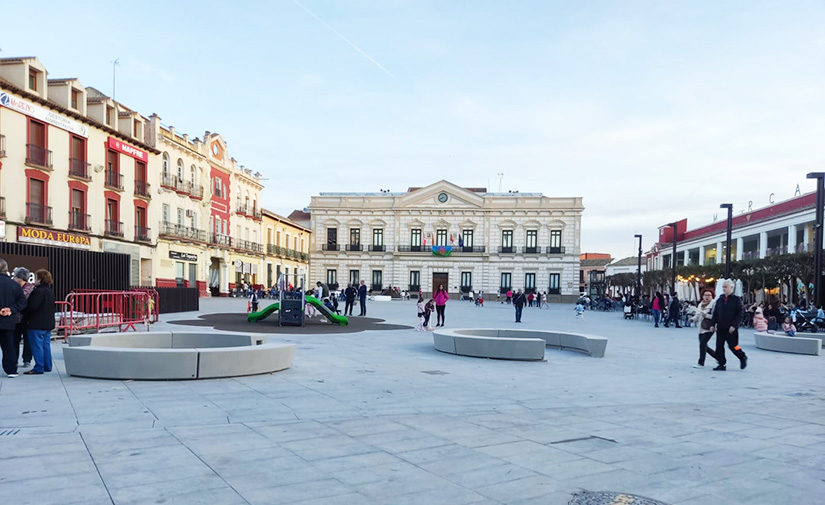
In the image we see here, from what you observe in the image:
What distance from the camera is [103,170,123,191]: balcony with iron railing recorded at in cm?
3319

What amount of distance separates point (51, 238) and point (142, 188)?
8.18 m

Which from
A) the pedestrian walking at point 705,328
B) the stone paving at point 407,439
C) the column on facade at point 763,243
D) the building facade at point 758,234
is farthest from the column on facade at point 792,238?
the stone paving at point 407,439

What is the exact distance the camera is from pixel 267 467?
4484 millimetres

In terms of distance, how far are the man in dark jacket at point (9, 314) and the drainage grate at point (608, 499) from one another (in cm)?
714

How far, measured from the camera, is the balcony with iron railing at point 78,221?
30.3 metres

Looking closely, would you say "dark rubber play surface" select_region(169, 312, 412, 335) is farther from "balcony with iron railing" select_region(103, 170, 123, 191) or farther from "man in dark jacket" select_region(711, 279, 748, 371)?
"balcony with iron railing" select_region(103, 170, 123, 191)

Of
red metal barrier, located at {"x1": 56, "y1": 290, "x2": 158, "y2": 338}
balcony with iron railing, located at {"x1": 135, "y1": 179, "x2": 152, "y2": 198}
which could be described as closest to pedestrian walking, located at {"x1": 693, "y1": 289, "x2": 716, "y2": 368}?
red metal barrier, located at {"x1": 56, "y1": 290, "x2": 158, "y2": 338}

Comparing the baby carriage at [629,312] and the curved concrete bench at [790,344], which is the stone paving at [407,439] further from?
the baby carriage at [629,312]

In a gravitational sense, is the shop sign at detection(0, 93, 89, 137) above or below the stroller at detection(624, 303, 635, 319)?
above

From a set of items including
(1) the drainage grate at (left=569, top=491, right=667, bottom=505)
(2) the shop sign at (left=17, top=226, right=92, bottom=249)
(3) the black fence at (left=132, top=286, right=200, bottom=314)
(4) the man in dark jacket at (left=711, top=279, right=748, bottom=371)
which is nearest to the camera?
(1) the drainage grate at (left=569, top=491, right=667, bottom=505)

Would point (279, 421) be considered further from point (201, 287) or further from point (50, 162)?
point (201, 287)

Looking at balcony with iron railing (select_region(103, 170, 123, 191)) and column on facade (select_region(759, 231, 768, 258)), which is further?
column on facade (select_region(759, 231, 768, 258))

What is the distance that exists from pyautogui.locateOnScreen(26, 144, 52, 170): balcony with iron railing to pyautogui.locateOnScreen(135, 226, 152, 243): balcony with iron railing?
7.91 metres

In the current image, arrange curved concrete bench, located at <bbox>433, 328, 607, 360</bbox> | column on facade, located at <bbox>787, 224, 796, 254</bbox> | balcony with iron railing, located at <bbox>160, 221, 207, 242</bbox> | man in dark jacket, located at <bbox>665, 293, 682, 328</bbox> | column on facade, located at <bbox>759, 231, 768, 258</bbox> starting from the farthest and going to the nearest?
column on facade, located at <bbox>759, 231, 768, 258</bbox>, balcony with iron railing, located at <bbox>160, 221, 207, 242</bbox>, column on facade, located at <bbox>787, 224, 796, 254</bbox>, man in dark jacket, located at <bbox>665, 293, 682, 328</bbox>, curved concrete bench, located at <bbox>433, 328, 607, 360</bbox>
